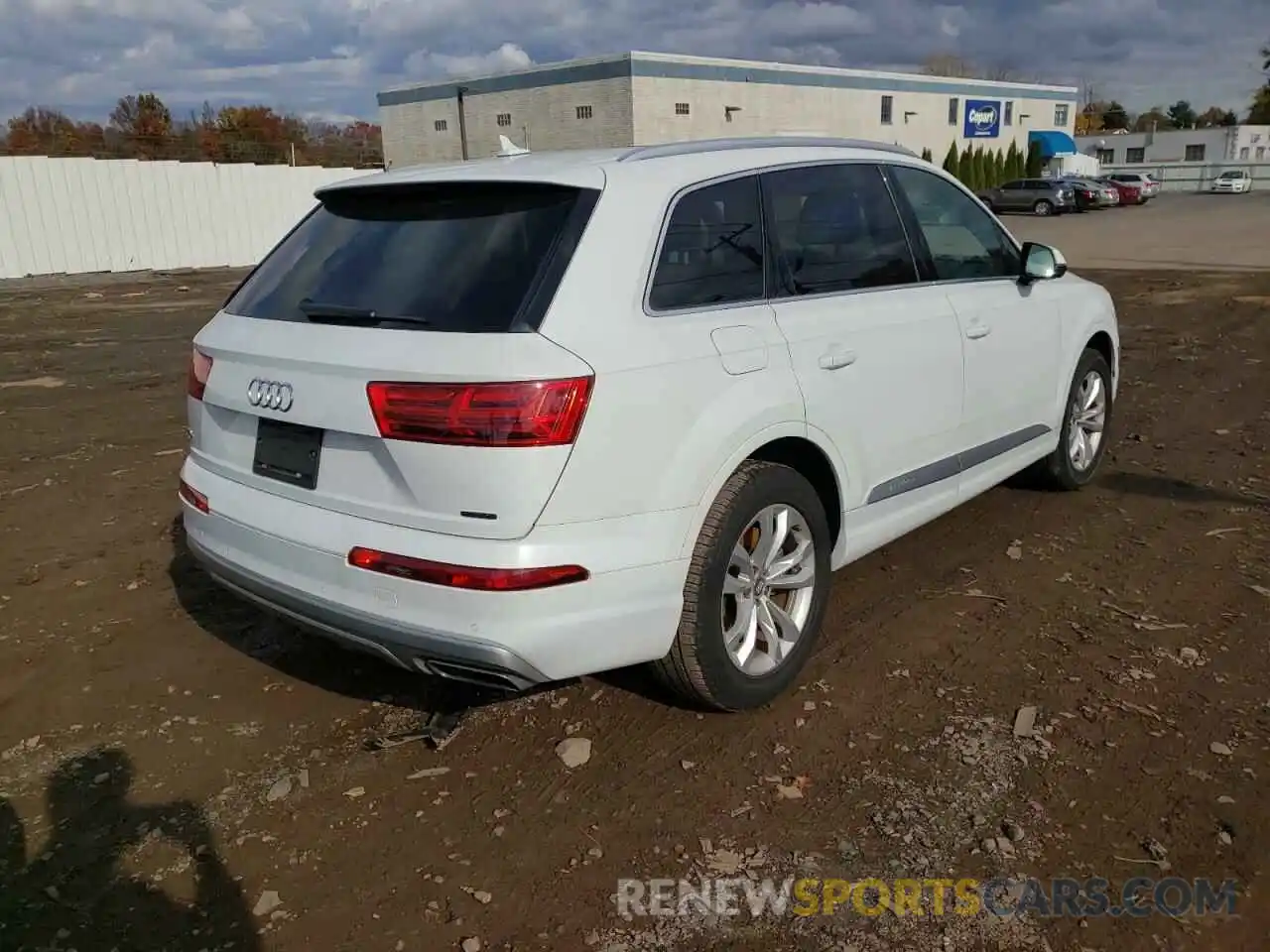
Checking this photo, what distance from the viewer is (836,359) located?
3631 millimetres

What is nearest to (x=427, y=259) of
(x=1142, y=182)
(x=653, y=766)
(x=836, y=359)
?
(x=836, y=359)

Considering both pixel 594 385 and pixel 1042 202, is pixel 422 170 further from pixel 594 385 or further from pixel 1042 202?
pixel 1042 202

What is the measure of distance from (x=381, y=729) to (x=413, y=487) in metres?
1.13

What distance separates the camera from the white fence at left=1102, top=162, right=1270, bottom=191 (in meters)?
65.8

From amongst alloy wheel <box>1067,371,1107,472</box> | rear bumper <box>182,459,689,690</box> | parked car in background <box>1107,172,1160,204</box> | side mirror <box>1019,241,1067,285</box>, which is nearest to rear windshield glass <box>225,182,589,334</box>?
rear bumper <box>182,459,689,690</box>

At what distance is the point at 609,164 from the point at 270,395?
127 cm

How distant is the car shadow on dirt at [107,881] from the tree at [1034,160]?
6491cm

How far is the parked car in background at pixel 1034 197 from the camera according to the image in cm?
4409

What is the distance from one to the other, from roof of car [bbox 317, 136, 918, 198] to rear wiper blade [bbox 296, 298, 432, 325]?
0.48m

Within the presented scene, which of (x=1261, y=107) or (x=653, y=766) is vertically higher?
(x=1261, y=107)

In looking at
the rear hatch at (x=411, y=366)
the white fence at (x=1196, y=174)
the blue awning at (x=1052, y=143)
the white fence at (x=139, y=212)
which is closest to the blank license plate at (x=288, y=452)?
the rear hatch at (x=411, y=366)

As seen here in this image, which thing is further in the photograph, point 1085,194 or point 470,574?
point 1085,194

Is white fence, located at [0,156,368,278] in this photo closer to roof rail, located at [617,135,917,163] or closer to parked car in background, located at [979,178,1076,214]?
roof rail, located at [617,135,917,163]

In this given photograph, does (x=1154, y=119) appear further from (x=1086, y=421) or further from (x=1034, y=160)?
(x=1086, y=421)
